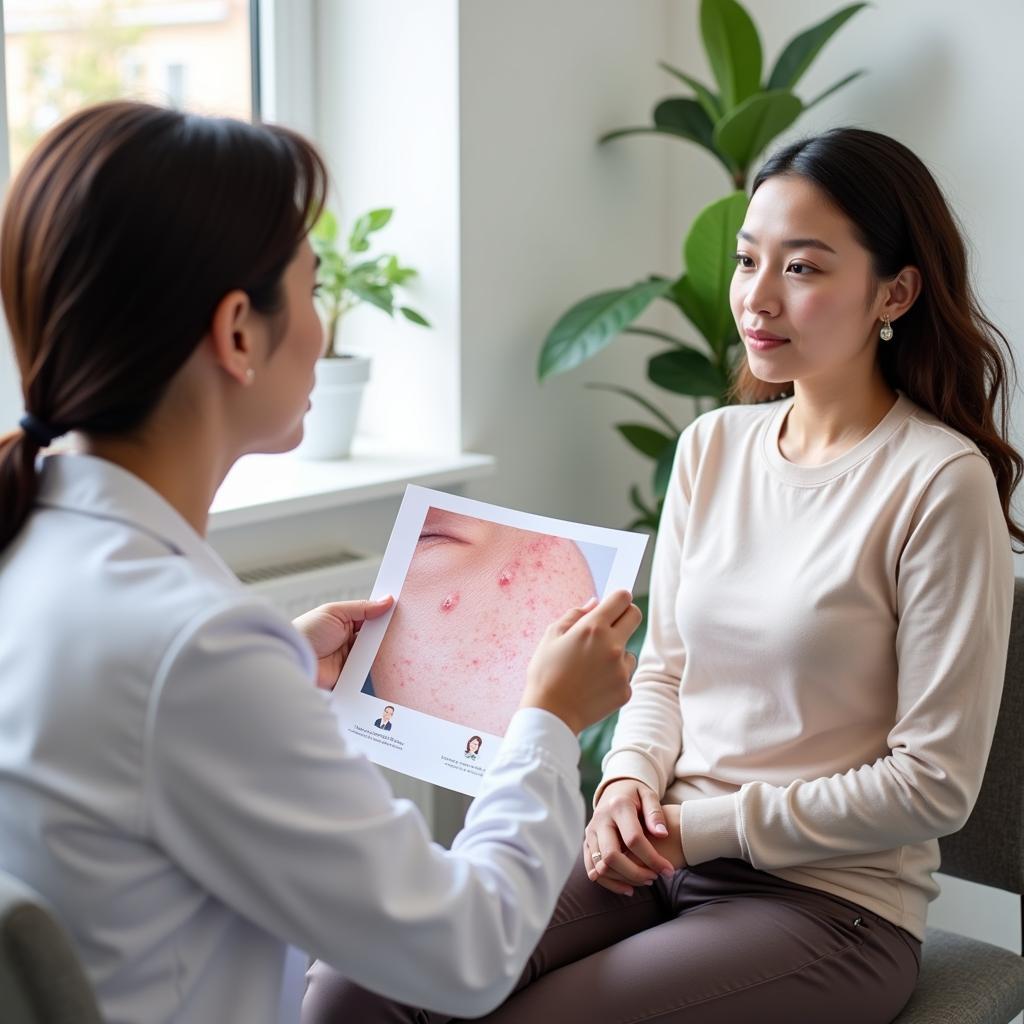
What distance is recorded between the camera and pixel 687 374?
227cm

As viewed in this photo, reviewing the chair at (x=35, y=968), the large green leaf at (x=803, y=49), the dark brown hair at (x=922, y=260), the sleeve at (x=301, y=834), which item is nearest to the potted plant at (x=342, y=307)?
the large green leaf at (x=803, y=49)

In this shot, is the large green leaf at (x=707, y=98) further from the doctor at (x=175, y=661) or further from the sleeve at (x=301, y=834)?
the sleeve at (x=301, y=834)

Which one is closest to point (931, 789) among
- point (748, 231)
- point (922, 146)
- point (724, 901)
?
point (724, 901)

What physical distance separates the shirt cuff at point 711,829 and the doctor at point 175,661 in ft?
1.51

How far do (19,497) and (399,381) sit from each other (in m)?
1.55

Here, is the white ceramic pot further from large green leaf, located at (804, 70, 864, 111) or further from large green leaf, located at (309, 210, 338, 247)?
large green leaf, located at (804, 70, 864, 111)

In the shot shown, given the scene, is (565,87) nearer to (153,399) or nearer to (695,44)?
(695,44)

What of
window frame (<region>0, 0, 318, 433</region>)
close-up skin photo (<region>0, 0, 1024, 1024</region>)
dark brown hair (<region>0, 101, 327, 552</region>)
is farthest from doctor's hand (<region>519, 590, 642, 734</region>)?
window frame (<region>0, 0, 318, 433</region>)

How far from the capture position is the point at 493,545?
51.6 inches

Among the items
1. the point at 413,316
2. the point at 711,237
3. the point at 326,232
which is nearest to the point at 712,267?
the point at 711,237

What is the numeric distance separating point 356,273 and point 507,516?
39.7 inches

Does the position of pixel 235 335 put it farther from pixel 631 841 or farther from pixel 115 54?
pixel 115 54

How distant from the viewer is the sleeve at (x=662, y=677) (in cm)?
153

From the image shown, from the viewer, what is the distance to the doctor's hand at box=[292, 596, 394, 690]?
1.32 metres
